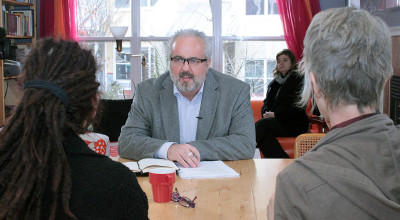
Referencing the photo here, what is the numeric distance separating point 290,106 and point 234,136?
2.68 meters

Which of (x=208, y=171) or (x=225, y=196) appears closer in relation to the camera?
(x=225, y=196)

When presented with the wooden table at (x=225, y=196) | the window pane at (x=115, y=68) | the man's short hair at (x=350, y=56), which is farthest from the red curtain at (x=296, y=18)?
the man's short hair at (x=350, y=56)

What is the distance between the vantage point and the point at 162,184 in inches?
56.8

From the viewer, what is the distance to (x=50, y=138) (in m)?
0.89

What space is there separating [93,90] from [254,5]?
5148mm

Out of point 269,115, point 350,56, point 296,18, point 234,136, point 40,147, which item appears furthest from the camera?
point 296,18

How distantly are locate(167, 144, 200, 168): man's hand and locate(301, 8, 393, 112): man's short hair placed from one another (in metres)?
0.93

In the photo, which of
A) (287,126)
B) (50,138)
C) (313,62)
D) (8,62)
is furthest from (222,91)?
(8,62)

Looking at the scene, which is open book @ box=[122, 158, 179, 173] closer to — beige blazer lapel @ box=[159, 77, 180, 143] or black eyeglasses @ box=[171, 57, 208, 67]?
beige blazer lapel @ box=[159, 77, 180, 143]

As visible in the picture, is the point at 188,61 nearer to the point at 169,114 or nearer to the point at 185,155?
the point at 169,114

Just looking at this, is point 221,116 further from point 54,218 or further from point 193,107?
point 54,218

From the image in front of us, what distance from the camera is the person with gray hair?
90 centimetres

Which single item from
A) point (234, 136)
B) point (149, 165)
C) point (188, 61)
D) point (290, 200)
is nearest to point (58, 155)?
point (290, 200)

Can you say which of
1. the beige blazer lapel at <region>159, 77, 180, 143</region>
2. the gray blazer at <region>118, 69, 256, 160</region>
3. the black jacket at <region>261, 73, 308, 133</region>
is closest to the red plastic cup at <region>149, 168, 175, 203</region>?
the gray blazer at <region>118, 69, 256, 160</region>
